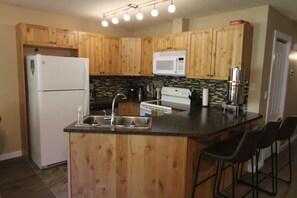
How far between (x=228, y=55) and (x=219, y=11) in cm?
78

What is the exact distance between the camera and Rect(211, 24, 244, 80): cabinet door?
2.97 m

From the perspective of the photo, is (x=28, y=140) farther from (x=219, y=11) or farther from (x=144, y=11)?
(x=219, y=11)

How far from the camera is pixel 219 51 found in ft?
10.5

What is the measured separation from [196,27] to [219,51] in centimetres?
86

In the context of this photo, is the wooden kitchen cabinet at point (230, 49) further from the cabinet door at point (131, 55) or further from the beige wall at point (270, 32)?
the cabinet door at point (131, 55)

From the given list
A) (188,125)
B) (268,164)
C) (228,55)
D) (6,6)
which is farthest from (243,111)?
(6,6)

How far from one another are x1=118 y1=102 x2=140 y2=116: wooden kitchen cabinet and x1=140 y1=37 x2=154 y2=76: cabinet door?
2.22 feet

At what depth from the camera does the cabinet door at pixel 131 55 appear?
433 cm

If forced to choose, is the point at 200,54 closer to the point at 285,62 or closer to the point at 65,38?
the point at 285,62

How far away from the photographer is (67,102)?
3.30 metres

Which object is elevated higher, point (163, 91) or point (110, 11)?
point (110, 11)

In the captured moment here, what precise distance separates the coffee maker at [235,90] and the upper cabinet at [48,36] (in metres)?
2.65

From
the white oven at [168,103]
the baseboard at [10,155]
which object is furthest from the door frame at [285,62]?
the baseboard at [10,155]

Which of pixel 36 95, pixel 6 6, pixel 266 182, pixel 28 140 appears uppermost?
pixel 6 6
